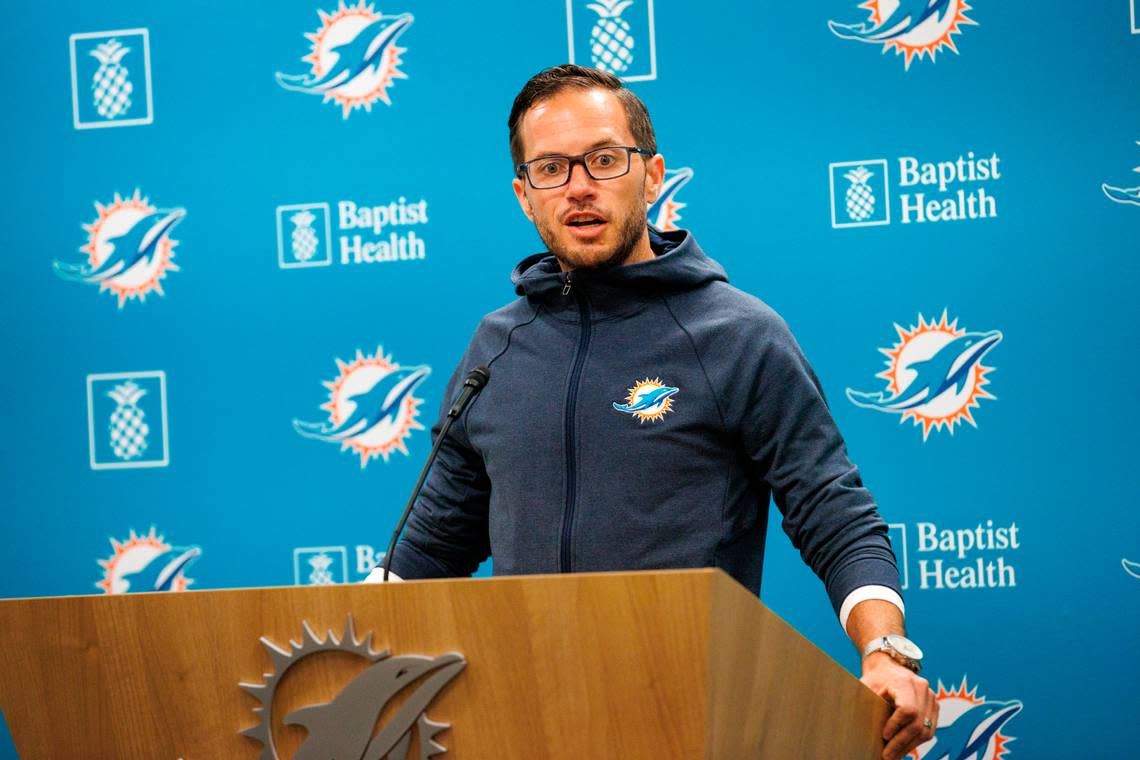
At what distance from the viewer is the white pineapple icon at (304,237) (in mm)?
2824

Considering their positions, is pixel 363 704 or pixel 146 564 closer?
pixel 363 704

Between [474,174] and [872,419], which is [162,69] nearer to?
[474,174]

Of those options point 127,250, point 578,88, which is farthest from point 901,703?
point 127,250

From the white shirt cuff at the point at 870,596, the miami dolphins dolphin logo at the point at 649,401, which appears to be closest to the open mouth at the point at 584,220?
the miami dolphins dolphin logo at the point at 649,401

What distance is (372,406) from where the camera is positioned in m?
2.76

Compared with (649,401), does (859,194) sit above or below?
above

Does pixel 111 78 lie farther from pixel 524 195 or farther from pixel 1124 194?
pixel 1124 194

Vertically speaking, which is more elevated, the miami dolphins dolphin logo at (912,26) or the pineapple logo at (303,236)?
the miami dolphins dolphin logo at (912,26)

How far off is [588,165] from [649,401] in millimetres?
352

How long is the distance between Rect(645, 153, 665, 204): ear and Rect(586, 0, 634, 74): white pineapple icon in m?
0.85

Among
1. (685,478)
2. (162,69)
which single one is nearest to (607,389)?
(685,478)

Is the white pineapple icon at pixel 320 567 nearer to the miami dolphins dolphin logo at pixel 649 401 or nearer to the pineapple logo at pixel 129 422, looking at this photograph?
the pineapple logo at pixel 129 422

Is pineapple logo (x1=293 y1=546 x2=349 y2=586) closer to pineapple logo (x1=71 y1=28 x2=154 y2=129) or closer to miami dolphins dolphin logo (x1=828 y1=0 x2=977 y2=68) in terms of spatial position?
pineapple logo (x1=71 y1=28 x2=154 y2=129)

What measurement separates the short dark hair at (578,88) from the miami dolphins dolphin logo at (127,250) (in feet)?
4.28
